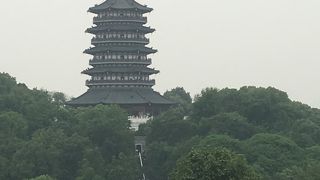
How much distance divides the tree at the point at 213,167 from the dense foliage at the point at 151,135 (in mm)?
25112

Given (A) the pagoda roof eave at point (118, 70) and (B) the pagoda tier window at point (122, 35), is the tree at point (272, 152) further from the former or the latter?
(B) the pagoda tier window at point (122, 35)

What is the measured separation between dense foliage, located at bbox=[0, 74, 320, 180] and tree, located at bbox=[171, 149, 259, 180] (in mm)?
25112

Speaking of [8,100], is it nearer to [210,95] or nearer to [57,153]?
[57,153]

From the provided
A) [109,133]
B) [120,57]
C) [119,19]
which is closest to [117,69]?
[120,57]

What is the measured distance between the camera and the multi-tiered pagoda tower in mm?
100000

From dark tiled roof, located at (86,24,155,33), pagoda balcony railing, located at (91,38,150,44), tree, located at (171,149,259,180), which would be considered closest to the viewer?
tree, located at (171,149,259,180)

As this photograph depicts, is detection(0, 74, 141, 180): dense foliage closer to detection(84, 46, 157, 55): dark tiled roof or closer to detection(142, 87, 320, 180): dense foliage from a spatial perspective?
detection(142, 87, 320, 180): dense foliage

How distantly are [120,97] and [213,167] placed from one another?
59374 mm

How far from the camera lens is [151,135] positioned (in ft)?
286

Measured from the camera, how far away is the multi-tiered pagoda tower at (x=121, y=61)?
10000cm

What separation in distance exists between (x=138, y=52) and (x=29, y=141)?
26365 mm

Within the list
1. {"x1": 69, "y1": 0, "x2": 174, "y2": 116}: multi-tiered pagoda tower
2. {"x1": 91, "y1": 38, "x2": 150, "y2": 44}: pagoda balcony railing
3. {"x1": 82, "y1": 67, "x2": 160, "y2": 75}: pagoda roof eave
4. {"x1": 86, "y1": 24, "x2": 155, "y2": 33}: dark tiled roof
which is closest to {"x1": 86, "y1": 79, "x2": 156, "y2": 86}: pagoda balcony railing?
{"x1": 69, "y1": 0, "x2": 174, "y2": 116}: multi-tiered pagoda tower

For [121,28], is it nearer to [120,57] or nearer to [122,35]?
[122,35]

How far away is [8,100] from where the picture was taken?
88438 millimetres
